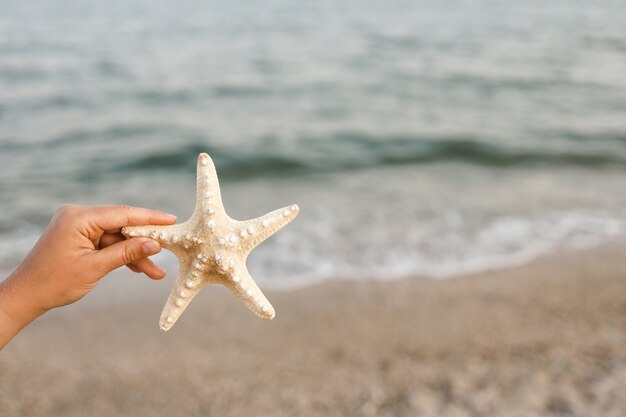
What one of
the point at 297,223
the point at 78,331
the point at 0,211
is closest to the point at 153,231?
the point at 78,331

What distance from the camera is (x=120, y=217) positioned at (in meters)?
1.90

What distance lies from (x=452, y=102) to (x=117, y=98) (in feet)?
20.4

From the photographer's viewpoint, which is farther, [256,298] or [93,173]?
[93,173]

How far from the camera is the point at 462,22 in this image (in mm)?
17359

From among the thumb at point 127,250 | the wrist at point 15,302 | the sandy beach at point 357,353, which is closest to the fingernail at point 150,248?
the thumb at point 127,250

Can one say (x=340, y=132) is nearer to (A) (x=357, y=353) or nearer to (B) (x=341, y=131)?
(B) (x=341, y=131)

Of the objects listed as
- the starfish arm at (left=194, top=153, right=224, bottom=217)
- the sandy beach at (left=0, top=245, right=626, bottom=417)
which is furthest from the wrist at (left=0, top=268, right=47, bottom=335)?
the sandy beach at (left=0, top=245, right=626, bottom=417)

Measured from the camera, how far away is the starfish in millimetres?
2002

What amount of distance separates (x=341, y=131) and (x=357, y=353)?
19.8 ft

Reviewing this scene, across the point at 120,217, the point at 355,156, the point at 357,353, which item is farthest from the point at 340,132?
the point at 120,217

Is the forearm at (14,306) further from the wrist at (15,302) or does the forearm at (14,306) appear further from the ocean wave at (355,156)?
the ocean wave at (355,156)

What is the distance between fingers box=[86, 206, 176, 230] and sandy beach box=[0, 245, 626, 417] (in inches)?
63.5

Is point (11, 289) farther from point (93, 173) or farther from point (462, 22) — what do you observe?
point (462, 22)

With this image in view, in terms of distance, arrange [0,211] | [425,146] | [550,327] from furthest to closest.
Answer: [425,146], [0,211], [550,327]
